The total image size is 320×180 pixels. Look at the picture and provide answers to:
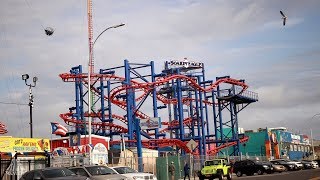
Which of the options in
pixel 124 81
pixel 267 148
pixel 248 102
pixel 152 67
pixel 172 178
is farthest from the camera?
pixel 267 148

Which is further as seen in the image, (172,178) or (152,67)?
(152,67)

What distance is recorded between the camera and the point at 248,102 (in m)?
72.9

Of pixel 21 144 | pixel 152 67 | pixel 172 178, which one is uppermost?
pixel 152 67

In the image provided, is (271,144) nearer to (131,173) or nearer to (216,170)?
(216,170)

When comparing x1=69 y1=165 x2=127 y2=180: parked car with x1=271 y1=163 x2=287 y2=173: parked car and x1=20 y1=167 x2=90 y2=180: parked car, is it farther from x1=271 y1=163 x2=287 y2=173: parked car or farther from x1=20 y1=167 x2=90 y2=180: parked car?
x1=271 y1=163 x2=287 y2=173: parked car

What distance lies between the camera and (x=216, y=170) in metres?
35.0

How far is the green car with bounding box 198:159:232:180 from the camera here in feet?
115

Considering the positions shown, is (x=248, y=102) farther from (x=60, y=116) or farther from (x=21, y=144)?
(x=21, y=144)

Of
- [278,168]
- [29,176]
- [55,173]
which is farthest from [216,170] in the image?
[29,176]

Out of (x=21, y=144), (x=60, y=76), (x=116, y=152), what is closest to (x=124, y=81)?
(x=60, y=76)

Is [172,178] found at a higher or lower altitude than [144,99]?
lower

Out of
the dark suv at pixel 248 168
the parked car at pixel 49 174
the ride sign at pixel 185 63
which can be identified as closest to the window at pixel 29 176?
the parked car at pixel 49 174

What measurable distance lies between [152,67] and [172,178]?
27794 mm

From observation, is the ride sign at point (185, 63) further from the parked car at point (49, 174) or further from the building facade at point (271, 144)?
the parked car at point (49, 174)
